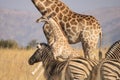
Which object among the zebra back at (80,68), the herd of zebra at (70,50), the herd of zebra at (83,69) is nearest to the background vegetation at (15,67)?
the herd of zebra at (70,50)

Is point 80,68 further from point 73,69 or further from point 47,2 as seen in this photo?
point 47,2

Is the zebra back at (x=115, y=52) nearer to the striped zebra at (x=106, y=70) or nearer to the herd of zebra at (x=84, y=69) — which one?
the herd of zebra at (x=84, y=69)

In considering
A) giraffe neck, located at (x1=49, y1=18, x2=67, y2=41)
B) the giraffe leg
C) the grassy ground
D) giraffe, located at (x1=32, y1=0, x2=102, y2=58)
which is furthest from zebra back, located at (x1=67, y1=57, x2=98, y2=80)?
the grassy ground

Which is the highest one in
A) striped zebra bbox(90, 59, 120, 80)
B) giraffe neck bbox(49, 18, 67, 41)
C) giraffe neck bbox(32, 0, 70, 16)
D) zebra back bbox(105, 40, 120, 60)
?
giraffe neck bbox(32, 0, 70, 16)

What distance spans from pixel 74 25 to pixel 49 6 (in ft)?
3.28

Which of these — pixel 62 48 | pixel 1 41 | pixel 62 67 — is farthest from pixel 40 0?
pixel 1 41

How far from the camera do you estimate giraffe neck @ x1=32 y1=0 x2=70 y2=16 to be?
44.0ft

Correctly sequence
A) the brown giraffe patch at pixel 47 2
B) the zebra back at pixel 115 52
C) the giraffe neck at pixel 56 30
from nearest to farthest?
1. the giraffe neck at pixel 56 30
2. the zebra back at pixel 115 52
3. the brown giraffe patch at pixel 47 2

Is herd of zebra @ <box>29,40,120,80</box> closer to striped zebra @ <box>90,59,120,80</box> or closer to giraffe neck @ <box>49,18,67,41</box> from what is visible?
striped zebra @ <box>90,59,120,80</box>

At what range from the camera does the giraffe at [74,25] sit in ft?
41.4

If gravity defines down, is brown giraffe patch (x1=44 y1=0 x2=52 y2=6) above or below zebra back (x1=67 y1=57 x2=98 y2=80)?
above

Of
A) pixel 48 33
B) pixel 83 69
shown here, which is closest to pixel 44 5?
pixel 48 33

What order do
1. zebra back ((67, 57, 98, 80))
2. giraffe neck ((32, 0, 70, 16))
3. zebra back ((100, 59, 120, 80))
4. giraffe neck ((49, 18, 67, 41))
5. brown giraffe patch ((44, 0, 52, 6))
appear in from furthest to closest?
brown giraffe patch ((44, 0, 52, 6)) → giraffe neck ((32, 0, 70, 16)) → giraffe neck ((49, 18, 67, 41)) → zebra back ((67, 57, 98, 80)) → zebra back ((100, 59, 120, 80))

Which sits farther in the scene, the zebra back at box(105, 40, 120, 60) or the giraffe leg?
the giraffe leg
